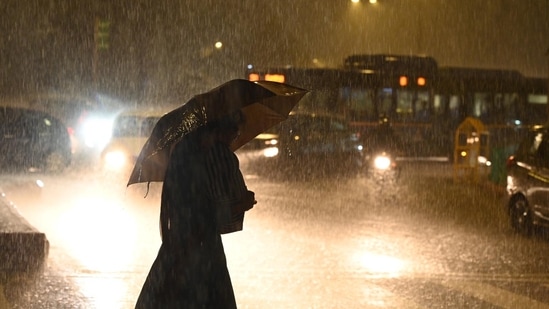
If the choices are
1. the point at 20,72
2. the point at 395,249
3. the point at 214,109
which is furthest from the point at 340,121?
the point at 20,72

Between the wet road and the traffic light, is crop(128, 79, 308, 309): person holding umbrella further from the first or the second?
the traffic light

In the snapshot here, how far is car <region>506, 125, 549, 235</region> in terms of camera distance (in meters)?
13.2

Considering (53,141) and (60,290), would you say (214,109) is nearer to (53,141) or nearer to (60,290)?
(60,290)

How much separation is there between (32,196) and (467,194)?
9646 millimetres

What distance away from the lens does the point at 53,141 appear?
24.0m

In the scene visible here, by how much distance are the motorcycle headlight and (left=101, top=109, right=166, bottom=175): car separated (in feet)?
17.2

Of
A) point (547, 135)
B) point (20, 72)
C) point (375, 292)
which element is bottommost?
point (375, 292)

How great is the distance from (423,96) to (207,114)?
2947 cm

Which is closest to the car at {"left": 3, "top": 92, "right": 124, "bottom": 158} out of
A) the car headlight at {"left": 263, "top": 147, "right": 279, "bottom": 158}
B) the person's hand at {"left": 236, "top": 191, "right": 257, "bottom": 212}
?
the car headlight at {"left": 263, "top": 147, "right": 279, "bottom": 158}

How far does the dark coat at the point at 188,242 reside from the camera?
537 centimetres

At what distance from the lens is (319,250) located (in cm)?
1191

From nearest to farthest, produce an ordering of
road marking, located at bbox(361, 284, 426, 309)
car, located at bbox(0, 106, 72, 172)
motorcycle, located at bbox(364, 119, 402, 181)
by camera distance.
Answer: road marking, located at bbox(361, 284, 426, 309), motorcycle, located at bbox(364, 119, 402, 181), car, located at bbox(0, 106, 72, 172)

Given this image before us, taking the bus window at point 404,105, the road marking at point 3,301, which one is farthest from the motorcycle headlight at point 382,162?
the road marking at point 3,301

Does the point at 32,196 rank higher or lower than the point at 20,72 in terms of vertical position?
lower
